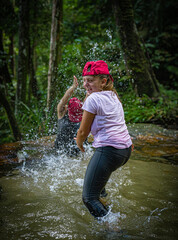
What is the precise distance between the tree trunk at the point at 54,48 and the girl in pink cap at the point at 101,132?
398 centimetres

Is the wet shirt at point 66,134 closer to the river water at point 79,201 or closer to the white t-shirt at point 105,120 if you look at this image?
the river water at point 79,201

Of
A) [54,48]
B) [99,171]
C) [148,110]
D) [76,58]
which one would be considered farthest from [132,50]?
[99,171]

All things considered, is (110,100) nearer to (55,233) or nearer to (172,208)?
(55,233)

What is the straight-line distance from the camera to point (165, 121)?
6.58 meters

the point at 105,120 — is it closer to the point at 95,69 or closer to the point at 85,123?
the point at 85,123

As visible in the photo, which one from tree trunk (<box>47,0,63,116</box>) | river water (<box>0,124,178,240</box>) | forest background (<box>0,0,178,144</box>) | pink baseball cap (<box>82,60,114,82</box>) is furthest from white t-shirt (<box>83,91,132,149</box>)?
tree trunk (<box>47,0,63,116</box>)

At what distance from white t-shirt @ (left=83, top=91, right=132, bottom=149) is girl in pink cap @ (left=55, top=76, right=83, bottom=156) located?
1.69 meters

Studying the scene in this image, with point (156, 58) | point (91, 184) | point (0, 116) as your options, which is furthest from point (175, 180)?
point (156, 58)

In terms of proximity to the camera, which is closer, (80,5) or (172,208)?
(172,208)

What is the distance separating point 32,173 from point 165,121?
472 cm

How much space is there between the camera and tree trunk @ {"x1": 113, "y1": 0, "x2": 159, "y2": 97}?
7.20 m

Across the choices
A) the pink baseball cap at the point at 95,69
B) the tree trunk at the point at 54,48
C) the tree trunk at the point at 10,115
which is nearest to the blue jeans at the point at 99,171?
the pink baseball cap at the point at 95,69

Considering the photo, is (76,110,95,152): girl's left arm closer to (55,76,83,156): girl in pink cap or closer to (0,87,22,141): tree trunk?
(55,76,83,156): girl in pink cap

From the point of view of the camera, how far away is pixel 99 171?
191 centimetres
